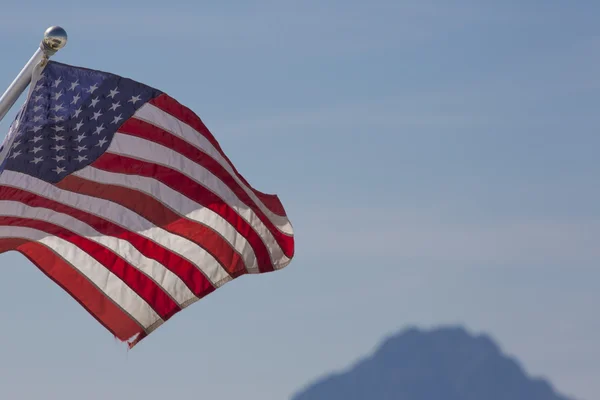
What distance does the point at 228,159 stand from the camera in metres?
20.7

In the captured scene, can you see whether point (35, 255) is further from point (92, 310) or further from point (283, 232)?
point (283, 232)

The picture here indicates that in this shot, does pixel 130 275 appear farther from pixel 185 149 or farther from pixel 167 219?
pixel 185 149

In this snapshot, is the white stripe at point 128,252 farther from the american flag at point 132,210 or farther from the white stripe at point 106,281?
the white stripe at point 106,281

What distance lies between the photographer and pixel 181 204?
66.6ft

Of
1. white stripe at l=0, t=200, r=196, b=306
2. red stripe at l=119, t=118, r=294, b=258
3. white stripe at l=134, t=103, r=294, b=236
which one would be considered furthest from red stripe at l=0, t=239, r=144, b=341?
white stripe at l=134, t=103, r=294, b=236

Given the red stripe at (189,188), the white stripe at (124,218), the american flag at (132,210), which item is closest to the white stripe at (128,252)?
the american flag at (132,210)

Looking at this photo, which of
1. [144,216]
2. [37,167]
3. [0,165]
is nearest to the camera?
[0,165]

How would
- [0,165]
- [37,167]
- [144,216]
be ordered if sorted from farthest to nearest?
[144,216]
[37,167]
[0,165]

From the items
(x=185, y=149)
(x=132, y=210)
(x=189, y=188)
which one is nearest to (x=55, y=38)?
(x=185, y=149)

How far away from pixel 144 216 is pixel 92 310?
1630mm

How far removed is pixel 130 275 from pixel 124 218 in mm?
905

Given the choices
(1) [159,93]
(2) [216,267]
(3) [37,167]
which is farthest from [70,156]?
(2) [216,267]

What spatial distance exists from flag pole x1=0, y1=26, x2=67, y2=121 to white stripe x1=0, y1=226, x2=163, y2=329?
341cm

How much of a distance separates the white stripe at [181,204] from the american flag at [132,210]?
0.02 meters
